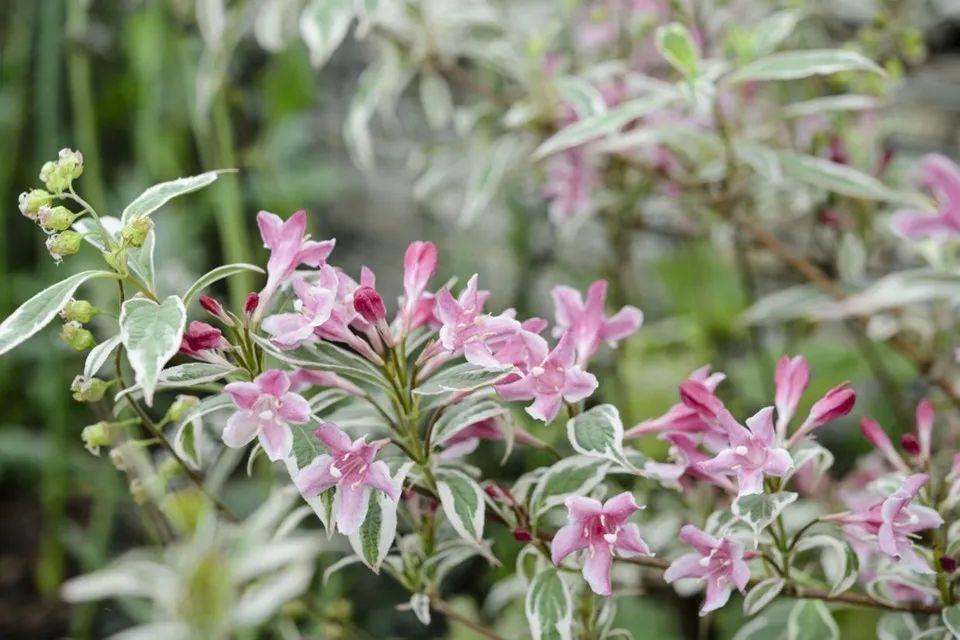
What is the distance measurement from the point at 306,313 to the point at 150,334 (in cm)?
8

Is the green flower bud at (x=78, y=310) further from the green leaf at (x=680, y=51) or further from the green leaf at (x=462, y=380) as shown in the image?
the green leaf at (x=680, y=51)

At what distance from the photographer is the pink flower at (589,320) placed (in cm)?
62

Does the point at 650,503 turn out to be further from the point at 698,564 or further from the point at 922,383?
the point at 698,564

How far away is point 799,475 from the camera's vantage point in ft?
3.27

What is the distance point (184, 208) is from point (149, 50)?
46 centimetres

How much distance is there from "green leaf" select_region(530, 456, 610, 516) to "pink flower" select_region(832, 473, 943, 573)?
0.15m

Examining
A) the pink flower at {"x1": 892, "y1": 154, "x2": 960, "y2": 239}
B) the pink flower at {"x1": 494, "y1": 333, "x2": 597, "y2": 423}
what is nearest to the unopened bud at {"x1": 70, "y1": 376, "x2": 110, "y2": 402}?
the pink flower at {"x1": 494, "y1": 333, "x2": 597, "y2": 423}

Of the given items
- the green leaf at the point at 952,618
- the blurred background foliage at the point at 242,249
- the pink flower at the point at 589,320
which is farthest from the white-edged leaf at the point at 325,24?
the green leaf at the point at 952,618

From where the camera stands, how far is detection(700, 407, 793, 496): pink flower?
20.4 inches

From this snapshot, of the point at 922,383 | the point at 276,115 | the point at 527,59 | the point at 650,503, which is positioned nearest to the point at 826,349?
the point at 922,383

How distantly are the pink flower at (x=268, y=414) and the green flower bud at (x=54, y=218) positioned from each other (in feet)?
0.37

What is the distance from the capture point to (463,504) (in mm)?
569

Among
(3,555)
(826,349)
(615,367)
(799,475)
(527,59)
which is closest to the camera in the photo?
(799,475)

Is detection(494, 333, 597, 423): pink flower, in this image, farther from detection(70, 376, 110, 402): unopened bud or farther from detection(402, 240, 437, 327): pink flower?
detection(70, 376, 110, 402): unopened bud
